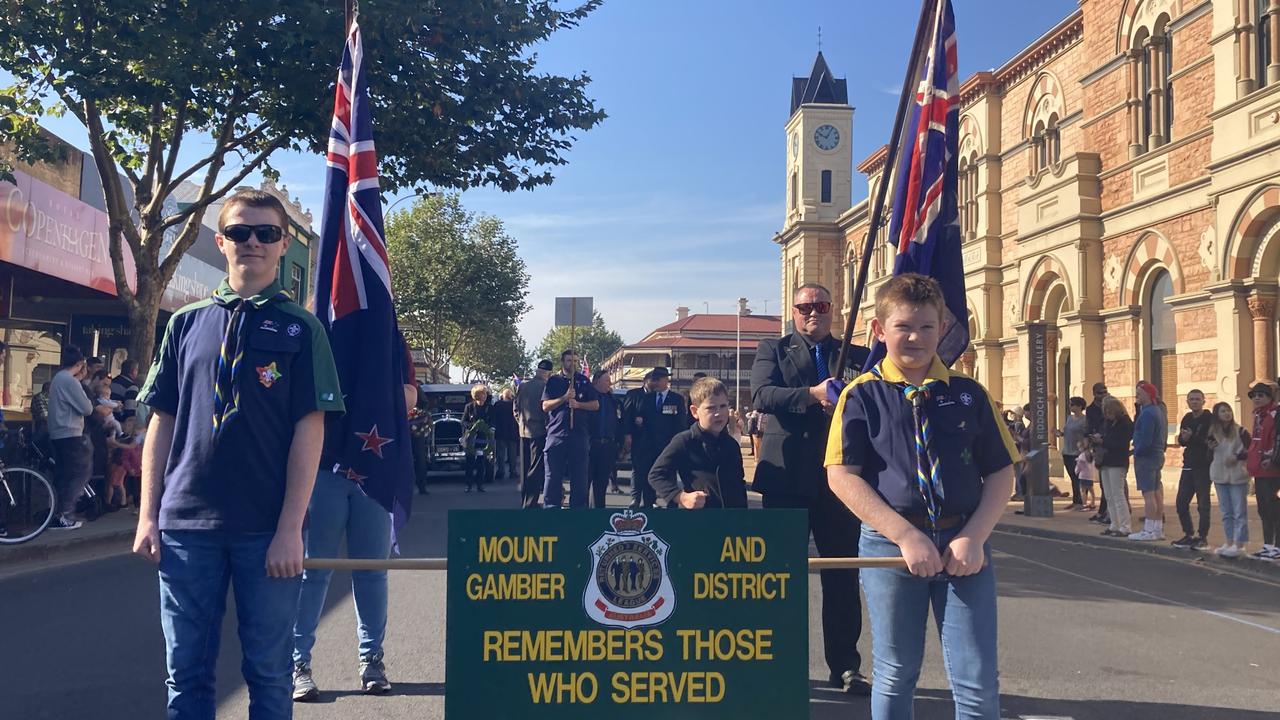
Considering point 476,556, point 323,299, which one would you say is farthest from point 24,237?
point 476,556

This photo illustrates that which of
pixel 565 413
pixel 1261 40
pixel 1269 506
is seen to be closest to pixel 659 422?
pixel 565 413

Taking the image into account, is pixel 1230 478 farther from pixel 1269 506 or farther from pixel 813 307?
pixel 813 307

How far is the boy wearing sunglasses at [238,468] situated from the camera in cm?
332

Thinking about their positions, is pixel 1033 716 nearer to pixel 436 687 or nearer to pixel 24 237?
pixel 436 687

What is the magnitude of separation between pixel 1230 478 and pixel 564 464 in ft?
24.1

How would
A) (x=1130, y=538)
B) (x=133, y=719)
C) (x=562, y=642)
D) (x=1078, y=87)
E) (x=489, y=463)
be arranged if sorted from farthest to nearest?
1. (x=1078, y=87)
2. (x=489, y=463)
3. (x=1130, y=538)
4. (x=133, y=719)
5. (x=562, y=642)

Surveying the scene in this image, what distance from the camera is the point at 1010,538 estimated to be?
45.3ft

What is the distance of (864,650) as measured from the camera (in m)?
6.72

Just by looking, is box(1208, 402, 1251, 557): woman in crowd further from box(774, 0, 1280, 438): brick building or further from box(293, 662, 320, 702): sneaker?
box(293, 662, 320, 702): sneaker

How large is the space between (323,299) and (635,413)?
9.20m

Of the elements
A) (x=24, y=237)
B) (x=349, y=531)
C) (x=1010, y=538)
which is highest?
(x=24, y=237)

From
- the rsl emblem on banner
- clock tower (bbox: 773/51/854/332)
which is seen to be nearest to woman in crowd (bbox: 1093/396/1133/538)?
the rsl emblem on banner

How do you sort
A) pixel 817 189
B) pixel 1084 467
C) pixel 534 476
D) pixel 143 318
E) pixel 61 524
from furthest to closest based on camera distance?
pixel 817 189 → pixel 1084 467 → pixel 143 318 → pixel 534 476 → pixel 61 524

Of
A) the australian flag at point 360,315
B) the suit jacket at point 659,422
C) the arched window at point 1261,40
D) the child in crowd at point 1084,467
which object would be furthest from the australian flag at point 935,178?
the arched window at point 1261,40
